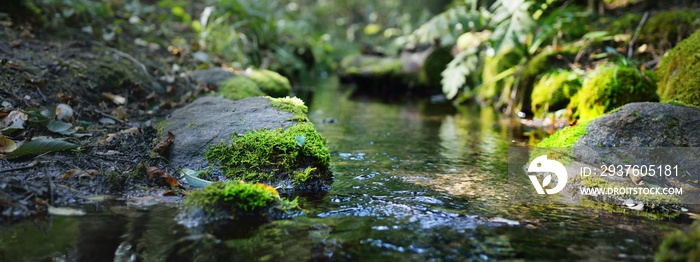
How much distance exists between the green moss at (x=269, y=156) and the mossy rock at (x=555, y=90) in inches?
160

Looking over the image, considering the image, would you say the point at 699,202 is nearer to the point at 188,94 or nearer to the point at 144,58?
the point at 188,94

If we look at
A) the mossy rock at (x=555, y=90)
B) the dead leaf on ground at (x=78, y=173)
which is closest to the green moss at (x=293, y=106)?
the dead leaf on ground at (x=78, y=173)

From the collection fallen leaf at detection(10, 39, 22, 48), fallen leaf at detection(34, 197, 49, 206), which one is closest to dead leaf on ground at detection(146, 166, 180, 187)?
fallen leaf at detection(34, 197, 49, 206)

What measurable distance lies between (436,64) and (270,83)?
16.4 feet

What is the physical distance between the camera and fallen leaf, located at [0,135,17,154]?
3174mm

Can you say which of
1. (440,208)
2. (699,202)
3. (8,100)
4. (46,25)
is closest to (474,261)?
(440,208)

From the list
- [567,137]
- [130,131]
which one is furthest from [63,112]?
[567,137]

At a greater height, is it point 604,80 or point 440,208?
point 604,80

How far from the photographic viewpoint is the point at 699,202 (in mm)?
3098

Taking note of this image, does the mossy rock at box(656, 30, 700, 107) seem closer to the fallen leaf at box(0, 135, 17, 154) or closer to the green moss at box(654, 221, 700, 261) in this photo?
the green moss at box(654, 221, 700, 261)

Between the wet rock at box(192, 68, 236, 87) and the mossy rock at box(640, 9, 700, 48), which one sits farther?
the wet rock at box(192, 68, 236, 87)

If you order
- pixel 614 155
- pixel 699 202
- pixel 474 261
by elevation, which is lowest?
pixel 474 261

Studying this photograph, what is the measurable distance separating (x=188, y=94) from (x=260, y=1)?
680cm

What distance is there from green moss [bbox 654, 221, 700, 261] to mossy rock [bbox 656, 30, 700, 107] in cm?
315
